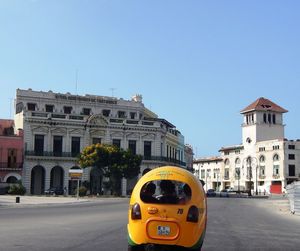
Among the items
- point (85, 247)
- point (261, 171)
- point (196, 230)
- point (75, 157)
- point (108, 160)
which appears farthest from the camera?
point (261, 171)

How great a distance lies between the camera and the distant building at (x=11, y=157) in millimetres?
70062

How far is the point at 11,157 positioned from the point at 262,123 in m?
71.5

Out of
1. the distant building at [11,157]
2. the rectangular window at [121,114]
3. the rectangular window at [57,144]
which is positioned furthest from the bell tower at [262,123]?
the distant building at [11,157]

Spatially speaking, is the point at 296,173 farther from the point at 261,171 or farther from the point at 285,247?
the point at 285,247

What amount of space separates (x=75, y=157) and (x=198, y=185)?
6579cm

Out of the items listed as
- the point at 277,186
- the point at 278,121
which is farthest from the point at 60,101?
the point at 278,121

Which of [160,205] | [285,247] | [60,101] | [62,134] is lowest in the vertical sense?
[285,247]

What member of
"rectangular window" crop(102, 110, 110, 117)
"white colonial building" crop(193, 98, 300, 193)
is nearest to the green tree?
"rectangular window" crop(102, 110, 110, 117)

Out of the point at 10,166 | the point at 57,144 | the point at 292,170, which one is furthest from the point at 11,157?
the point at 292,170

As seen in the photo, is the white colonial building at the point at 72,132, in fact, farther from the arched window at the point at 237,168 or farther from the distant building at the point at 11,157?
the arched window at the point at 237,168

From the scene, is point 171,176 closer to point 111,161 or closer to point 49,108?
point 111,161

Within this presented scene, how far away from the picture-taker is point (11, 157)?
71000 millimetres

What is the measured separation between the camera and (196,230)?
977 cm

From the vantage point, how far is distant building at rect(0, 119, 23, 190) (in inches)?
2758
